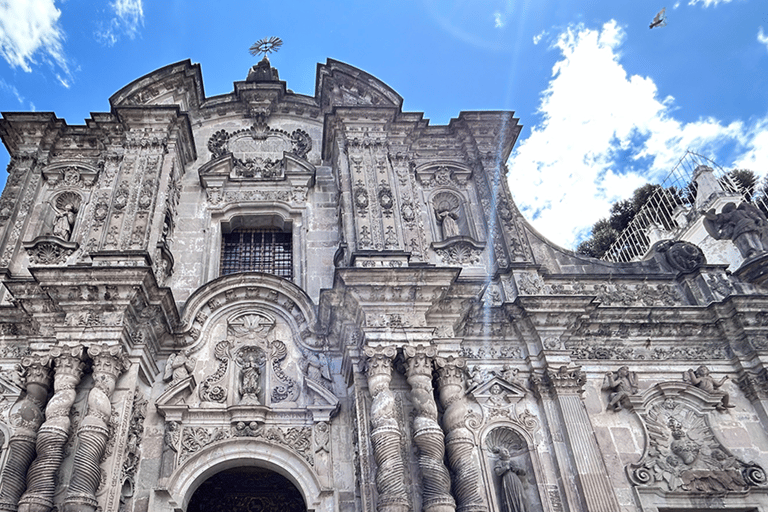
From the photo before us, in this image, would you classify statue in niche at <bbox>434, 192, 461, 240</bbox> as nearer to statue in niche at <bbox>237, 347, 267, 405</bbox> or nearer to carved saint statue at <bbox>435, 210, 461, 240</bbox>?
carved saint statue at <bbox>435, 210, 461, 240</bbox>

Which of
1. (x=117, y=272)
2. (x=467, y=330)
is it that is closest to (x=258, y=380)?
(x=117, y=272)

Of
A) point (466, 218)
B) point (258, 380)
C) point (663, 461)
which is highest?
point (466, 218)

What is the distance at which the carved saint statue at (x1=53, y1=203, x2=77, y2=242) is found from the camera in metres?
11.0

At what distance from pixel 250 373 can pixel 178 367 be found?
1.16 meters

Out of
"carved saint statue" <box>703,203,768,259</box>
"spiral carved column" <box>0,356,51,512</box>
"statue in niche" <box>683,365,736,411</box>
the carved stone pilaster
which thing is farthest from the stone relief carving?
"spiral carved column" <box>0,356,51,512</box>

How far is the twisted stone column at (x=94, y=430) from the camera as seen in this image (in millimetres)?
7148

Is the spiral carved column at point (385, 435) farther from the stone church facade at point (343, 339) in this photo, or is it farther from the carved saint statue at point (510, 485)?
the carved saint statue at point (510, 485)

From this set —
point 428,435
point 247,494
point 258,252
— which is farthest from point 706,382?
point 258,252

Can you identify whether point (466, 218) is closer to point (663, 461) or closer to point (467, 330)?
point (467, 330)

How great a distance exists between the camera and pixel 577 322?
998cm

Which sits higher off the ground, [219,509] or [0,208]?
[0,208]

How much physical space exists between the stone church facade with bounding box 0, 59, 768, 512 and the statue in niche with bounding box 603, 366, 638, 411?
0.04 m

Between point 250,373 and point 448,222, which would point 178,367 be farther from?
point 448,222

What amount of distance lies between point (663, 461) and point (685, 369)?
5.95 feet
